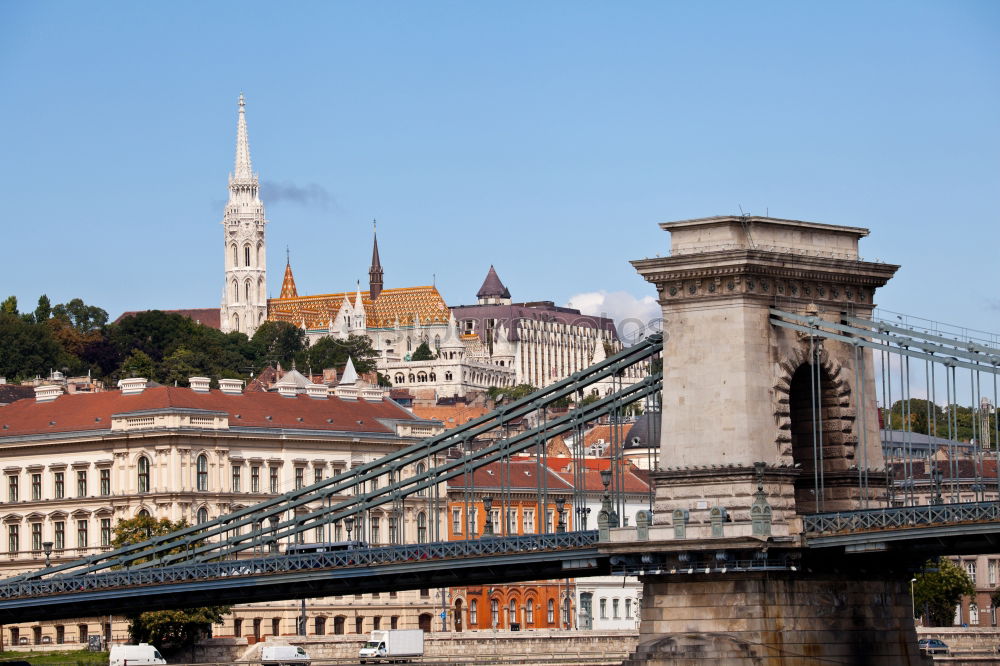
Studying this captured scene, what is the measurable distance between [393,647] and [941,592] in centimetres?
3165

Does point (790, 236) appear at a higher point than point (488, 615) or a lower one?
higher

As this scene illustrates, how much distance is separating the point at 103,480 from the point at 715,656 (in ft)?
190

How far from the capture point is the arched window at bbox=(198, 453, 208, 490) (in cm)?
11569

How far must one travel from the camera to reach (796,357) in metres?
64.4

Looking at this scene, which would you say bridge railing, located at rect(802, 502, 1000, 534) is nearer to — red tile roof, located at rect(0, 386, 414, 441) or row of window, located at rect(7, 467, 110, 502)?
red tile roof, located at rect(0, 386, 414, 441)

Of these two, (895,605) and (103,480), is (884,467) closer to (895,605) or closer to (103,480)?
(895,605)

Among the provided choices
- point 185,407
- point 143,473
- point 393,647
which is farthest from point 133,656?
point 185,407

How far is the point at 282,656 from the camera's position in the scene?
95.9 metres

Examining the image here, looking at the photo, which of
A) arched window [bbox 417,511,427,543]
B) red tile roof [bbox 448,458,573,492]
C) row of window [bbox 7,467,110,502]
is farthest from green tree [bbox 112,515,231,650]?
red tile roof [bbox 448,458,573,492]

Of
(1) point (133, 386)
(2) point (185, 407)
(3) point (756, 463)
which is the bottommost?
(3) point (756, 463)

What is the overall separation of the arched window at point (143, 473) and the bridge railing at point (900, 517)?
186 feet

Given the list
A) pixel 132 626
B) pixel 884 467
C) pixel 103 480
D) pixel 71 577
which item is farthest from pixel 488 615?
pixel 884 467

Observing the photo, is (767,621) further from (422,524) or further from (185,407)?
(422,524)

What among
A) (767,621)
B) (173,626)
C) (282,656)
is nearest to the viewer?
(767,621)
